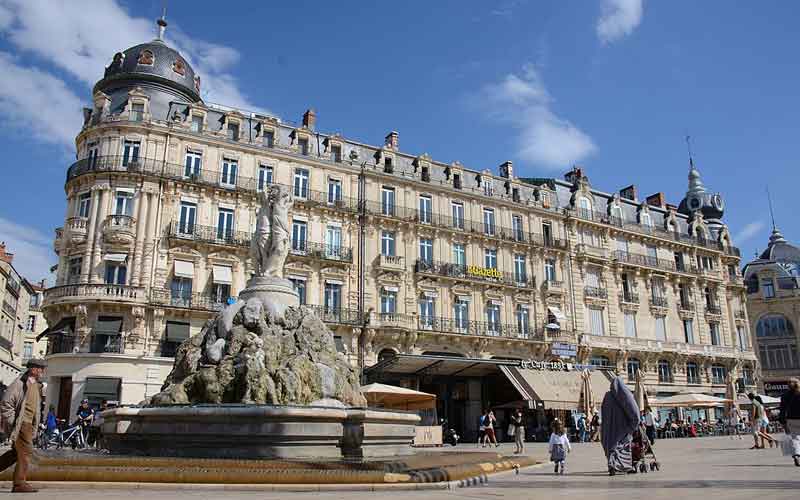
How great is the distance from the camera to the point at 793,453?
9750 mm

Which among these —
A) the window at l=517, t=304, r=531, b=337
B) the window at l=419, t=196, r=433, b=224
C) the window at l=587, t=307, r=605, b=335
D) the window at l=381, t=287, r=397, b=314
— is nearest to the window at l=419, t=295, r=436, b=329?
the window at l=381, t=287, r=397, b=314

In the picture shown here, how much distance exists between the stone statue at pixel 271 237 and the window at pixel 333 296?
14.3m

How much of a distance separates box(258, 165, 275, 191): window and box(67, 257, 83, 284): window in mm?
8532

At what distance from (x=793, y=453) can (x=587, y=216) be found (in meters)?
31.4

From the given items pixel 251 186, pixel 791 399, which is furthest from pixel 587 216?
pixel 791 399

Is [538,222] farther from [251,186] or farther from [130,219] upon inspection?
[130,219]

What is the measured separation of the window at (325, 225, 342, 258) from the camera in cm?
3114

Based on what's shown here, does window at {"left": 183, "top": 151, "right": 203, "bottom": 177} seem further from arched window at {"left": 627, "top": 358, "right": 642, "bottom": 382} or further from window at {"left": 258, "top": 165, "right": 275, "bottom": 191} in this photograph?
arched window at {"left": 627, "top": 358, "right": 642, "bottom": 382}

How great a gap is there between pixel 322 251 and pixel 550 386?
1217 cm

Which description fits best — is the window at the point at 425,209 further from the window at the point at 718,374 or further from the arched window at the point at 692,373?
the window at the point at 718,374

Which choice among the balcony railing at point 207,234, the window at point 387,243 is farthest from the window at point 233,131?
the window at point 387,243

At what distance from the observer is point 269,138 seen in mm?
32031

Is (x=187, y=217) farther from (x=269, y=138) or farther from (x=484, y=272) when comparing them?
(x=484, y=272)

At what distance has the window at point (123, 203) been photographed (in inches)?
1094
